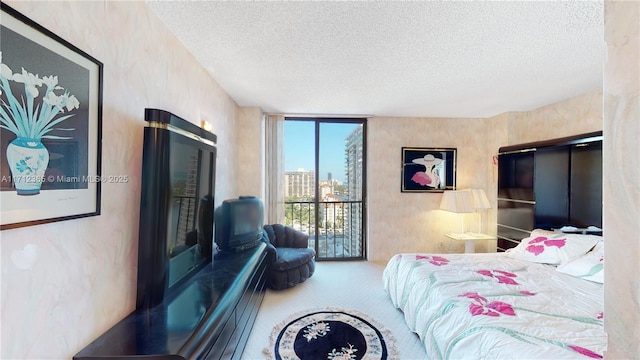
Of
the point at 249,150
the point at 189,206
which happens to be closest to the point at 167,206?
the point at 189,206

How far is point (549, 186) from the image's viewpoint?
2926mm

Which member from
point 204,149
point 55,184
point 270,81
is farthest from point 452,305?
point 270,81

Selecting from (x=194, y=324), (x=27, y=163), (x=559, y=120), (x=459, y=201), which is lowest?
(x=194, y=324)

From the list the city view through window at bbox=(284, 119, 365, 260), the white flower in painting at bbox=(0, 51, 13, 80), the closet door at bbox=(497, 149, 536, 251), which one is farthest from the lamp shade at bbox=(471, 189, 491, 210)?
the white flower in painting at bbox=(0, 51, 13, 80)

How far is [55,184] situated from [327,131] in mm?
3443

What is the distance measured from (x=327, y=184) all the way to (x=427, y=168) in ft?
5.58

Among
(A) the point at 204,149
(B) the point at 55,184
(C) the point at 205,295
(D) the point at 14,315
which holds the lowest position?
(C) the point at 205,295

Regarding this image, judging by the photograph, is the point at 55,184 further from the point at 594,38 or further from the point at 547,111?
the point at 547,111

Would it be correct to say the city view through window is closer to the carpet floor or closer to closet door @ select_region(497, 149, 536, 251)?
the carpet floor

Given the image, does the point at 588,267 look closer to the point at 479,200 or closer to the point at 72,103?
the point at 479,200

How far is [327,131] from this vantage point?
4074 mm

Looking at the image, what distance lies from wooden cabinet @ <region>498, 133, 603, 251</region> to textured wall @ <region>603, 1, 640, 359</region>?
3.07 meters

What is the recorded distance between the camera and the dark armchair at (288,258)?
287 centimetres

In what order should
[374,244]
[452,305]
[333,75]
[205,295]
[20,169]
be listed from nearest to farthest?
1. [20,169]
2. [205,295]
3. [452,305]
4. [333,75]
5. [374,244]
